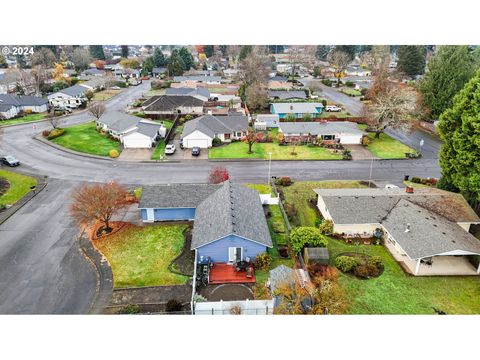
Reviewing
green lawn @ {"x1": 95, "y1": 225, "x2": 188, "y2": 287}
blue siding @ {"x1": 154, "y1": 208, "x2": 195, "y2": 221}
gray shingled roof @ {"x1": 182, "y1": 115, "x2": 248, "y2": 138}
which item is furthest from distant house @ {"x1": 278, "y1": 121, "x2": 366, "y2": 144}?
green lawn @ {"x1": 95, "y1": 225, "x2": 188, "y2": 287}

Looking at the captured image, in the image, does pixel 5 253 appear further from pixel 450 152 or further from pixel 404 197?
pixel 450 152

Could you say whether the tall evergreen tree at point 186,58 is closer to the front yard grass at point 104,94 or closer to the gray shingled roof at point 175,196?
the front yard grass at point 104,94

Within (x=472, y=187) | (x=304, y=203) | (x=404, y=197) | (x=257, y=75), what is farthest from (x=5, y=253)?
(x=257, y=75)

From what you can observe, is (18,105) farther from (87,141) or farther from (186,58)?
(186,58)

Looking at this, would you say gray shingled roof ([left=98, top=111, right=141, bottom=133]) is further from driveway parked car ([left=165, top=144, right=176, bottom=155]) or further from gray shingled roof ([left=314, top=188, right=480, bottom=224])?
gray shingled roof ([left=314, top=188, right=480, bottom=224])

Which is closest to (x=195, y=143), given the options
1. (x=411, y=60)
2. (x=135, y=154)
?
(x=135, y=154)

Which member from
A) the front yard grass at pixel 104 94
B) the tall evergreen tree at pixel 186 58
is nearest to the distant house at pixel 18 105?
the front yard grass at pixel 104 94
